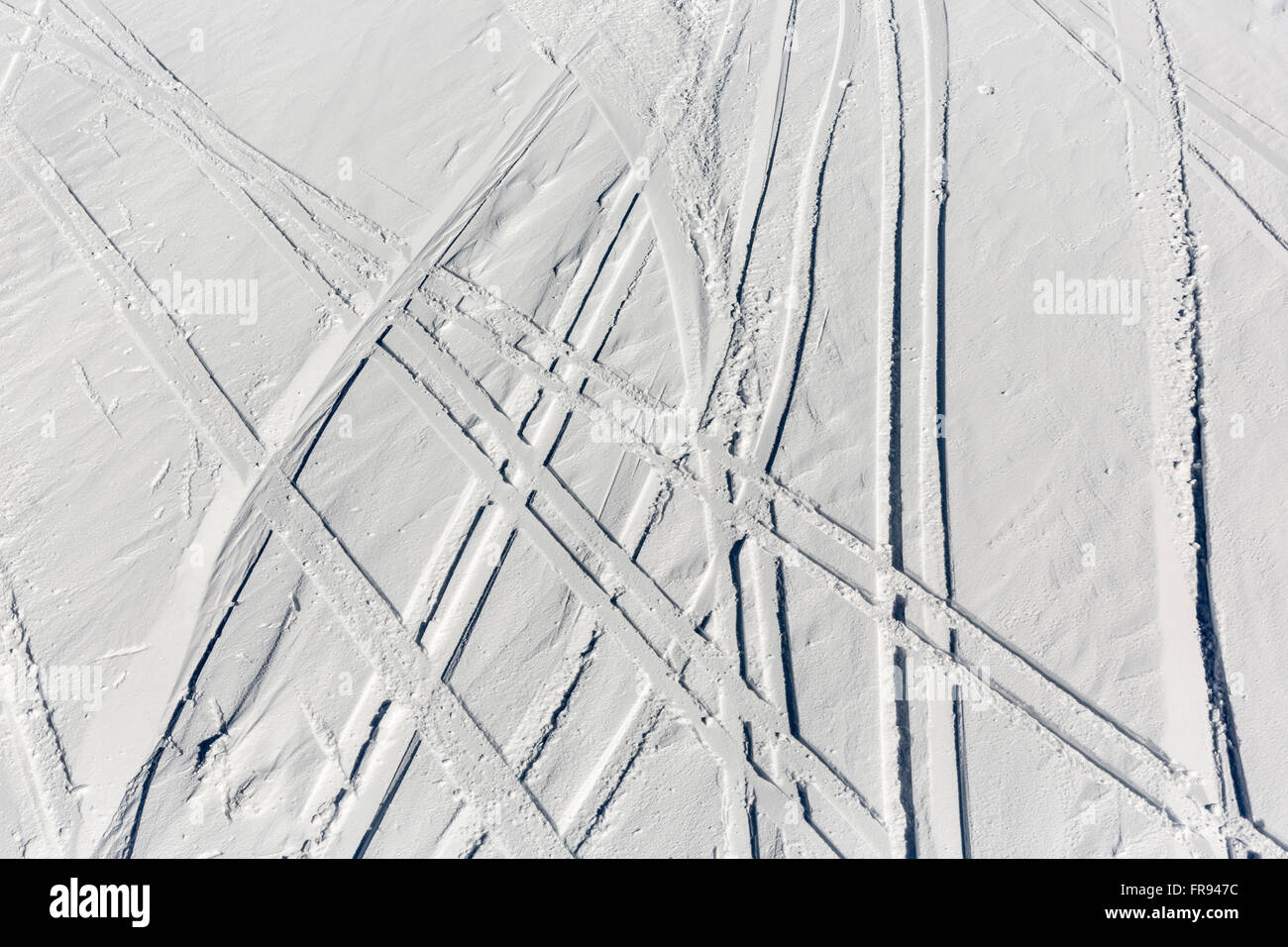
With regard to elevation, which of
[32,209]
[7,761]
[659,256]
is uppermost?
[32,209]

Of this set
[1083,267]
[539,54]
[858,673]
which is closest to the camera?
[858,673]

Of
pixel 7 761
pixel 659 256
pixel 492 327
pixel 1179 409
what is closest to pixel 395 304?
pixel 492 327

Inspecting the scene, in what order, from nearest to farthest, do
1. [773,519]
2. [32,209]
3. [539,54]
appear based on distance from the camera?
[773,519], [32,209], [539,54]

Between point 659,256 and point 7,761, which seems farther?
point 659,256

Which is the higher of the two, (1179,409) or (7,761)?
(1179,409)
